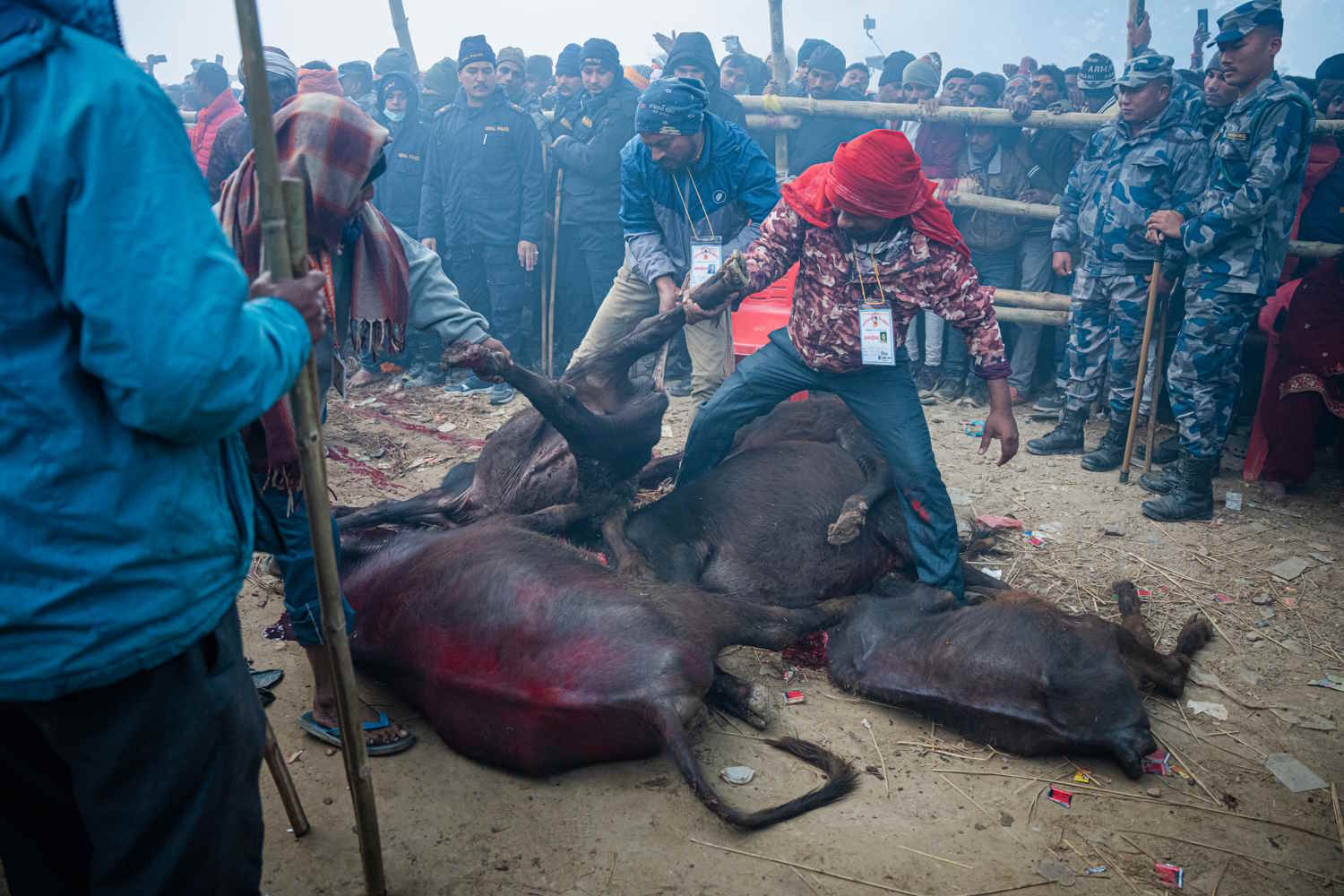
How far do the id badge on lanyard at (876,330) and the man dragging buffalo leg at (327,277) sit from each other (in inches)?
70.7

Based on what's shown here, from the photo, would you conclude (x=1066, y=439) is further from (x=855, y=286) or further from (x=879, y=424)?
(x=855, y=286)

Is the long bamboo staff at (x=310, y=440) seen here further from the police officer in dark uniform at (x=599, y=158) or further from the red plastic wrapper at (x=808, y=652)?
the police officer in dark uniform at (x=599, y=158)

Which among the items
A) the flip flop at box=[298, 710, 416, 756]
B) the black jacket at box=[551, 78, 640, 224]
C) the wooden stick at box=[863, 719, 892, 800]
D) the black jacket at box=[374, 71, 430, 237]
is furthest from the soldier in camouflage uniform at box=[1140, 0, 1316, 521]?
the black jacket at box=[374, 71, 430, 237]

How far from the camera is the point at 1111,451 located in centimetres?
515

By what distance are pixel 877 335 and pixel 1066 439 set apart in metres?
2.67

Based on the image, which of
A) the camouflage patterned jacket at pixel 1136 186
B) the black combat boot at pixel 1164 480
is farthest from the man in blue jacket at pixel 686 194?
the black combat boot at pixel 1164 480

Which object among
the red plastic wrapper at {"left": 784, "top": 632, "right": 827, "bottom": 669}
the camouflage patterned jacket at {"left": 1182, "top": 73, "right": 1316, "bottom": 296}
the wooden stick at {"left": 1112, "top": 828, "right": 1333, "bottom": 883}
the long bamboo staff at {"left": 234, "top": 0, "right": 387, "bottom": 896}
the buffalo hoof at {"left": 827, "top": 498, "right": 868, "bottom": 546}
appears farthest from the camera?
the camouflage patterned jacket at {"left": 1182, "top": 73, "right": 1316, "bottom": 296}

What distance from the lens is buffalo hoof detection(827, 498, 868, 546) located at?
11.1 ft

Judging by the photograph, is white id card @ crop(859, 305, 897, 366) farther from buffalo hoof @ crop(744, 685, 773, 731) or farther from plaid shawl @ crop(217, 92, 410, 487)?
plaid shawl @ crop(217, 92, 410, 487)

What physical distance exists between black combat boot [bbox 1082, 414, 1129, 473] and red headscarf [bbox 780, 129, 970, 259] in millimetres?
2324

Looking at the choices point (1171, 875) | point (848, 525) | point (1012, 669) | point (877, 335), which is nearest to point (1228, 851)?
point (1171, 875)

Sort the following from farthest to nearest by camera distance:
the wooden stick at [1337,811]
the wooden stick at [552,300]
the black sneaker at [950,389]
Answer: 1. the wooden stick at [552,300]
2. the black sneaker at [950,389]
3. the wooden stick at [1337,811]

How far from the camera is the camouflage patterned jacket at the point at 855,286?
3.42 metres

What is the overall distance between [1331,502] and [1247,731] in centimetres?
250
